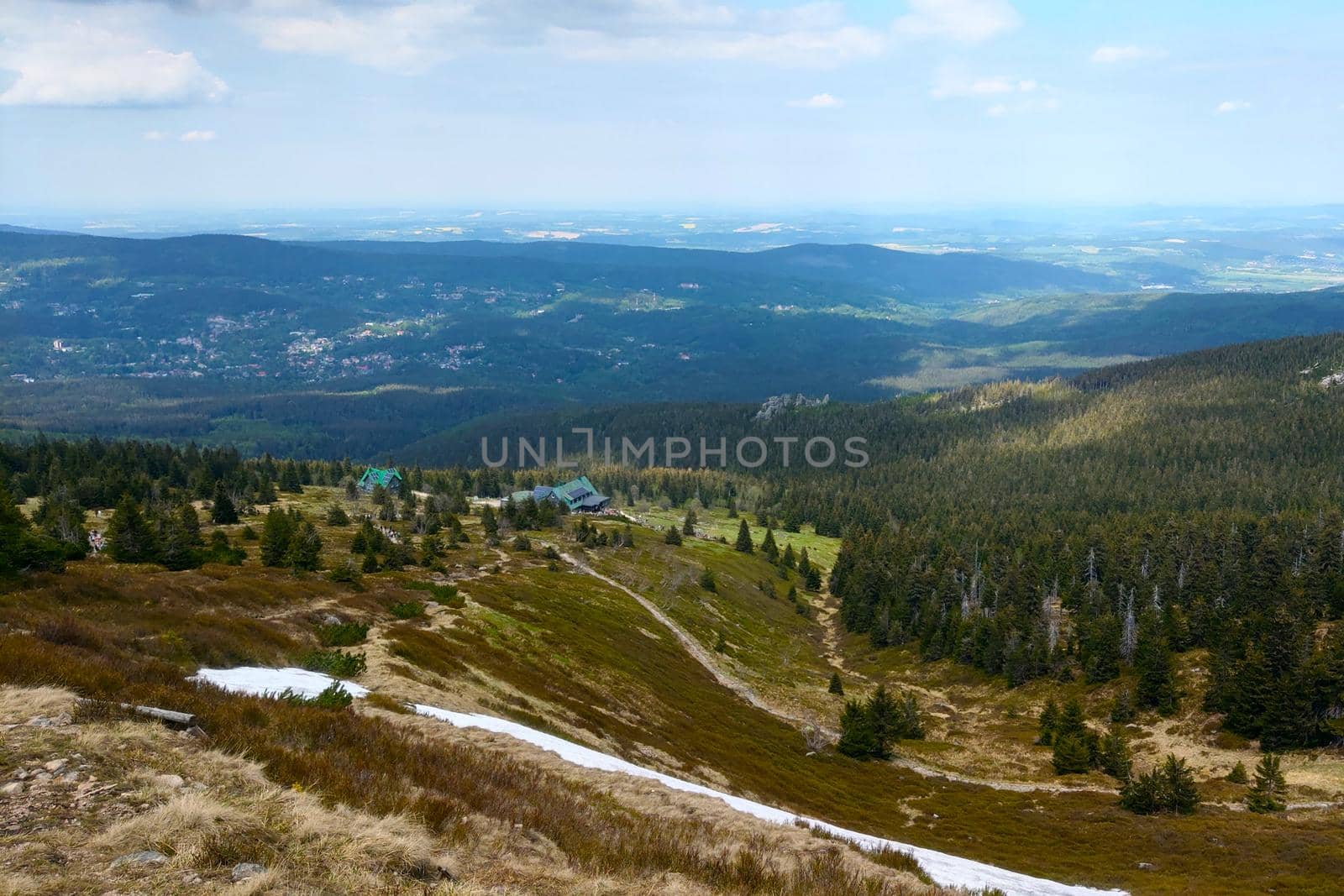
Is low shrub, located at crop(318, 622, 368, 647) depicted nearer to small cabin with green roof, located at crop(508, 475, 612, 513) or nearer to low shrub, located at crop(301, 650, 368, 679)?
low shrub, located at crop(301, 650, 368, 679)

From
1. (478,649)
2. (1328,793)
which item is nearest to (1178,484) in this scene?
(1328,793)

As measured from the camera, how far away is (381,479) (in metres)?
177

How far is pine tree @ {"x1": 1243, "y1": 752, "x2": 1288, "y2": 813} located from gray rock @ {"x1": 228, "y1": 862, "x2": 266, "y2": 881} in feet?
228

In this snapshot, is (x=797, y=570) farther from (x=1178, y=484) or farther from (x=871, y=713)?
(x=1178, y=484)

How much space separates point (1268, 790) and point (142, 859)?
74.4 metres

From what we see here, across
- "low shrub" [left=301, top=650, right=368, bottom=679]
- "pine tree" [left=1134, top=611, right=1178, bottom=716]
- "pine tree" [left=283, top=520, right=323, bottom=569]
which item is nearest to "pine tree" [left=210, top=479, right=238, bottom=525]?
"pine tree" [left=283, top=520, right=323, bottom=569]

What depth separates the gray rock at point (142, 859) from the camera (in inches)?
482

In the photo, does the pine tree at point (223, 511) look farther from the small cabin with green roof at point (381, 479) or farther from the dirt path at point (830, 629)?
the dirt path at point (830, 629)

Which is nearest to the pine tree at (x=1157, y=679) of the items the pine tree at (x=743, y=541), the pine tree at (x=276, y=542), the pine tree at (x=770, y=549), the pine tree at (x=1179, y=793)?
the pine tree at (x=1179, y=793)

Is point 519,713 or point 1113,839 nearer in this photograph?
point 519,713

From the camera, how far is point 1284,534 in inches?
4675

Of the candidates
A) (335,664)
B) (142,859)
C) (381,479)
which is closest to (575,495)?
(381,479)

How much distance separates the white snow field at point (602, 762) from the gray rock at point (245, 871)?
53.8ft

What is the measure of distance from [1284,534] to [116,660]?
149 metres
